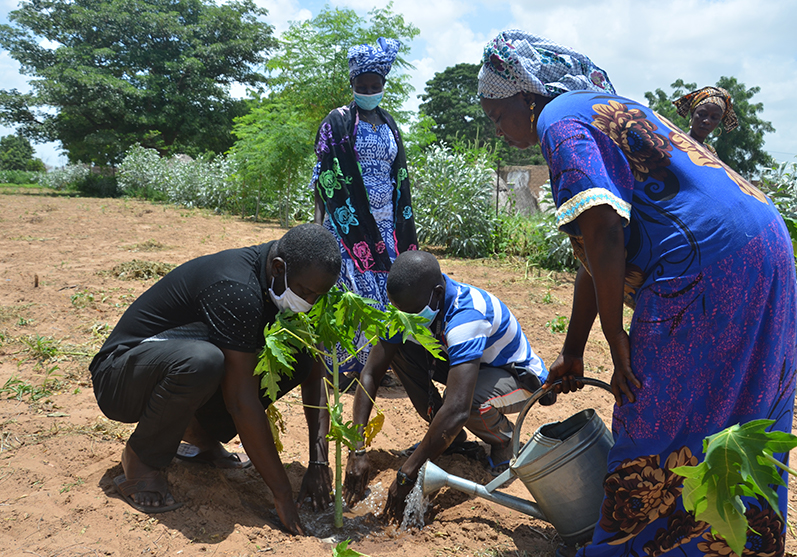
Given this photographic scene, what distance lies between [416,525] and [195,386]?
1129 millimetres

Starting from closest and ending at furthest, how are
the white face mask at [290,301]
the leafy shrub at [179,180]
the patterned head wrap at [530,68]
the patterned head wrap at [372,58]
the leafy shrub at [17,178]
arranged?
the patterned head wrap at [530,68] < the white face mask at [290,301] < the patterned head wrap at [372,58] < the leafy shrub at [179,180] < the leafy shrub at [17,178]

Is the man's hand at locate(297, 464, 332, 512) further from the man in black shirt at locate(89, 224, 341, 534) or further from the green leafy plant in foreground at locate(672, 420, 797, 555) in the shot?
the green leafy plant in foreground at locate(672, 420, 797, 555)

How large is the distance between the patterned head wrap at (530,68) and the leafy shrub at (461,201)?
714 cm

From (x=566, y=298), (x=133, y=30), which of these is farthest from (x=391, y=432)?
(x=133, y=30)

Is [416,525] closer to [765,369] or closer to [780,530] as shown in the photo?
[780,530]

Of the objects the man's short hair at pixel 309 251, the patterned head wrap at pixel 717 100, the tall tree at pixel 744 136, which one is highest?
the tall tree at pixel 744 136

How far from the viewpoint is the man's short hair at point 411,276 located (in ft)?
8.26

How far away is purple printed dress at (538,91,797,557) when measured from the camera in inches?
61.1

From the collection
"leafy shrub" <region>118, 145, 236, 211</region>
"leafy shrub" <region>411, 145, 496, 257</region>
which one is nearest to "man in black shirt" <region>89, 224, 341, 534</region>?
"leafy shrub" <region>411, 145, 496, 257</region>

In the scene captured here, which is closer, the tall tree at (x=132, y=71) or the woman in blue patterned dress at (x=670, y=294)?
the woman in blue patterned dress at (x=670, y=294)

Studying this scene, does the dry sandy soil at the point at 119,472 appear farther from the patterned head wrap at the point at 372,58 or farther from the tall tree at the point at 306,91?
the tall tree at the point at 306,91

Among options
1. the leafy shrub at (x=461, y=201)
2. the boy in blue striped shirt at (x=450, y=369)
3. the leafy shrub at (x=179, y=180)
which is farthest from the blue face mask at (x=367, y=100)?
the leafy shrub at (x=179, y=180)

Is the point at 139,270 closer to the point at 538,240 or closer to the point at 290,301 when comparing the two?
the point at 290,301

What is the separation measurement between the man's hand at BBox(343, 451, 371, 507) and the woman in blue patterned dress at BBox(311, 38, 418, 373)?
1.25m
